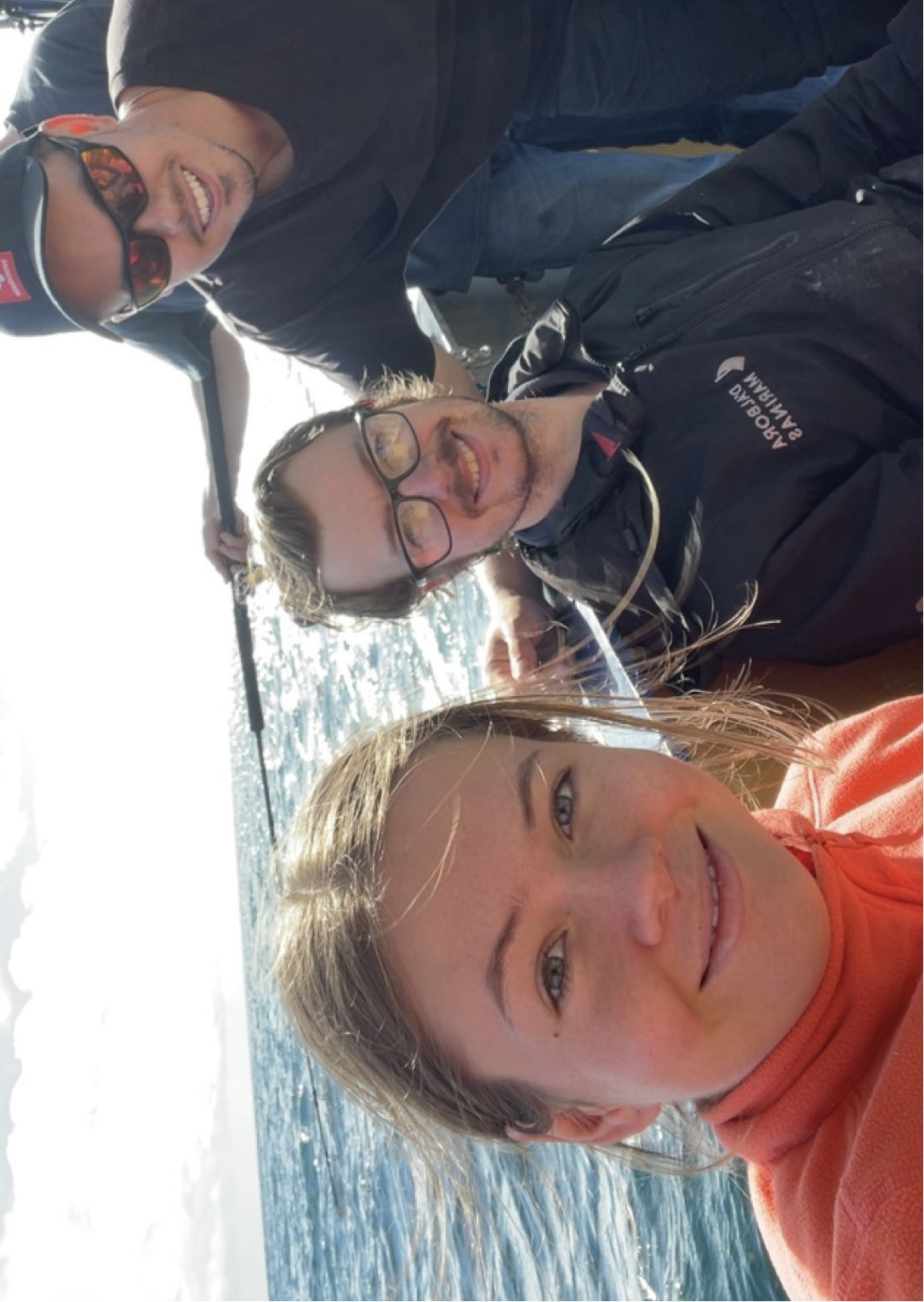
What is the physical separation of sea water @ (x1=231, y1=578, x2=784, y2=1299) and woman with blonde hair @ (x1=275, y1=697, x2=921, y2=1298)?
30cm

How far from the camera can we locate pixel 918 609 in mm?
1468

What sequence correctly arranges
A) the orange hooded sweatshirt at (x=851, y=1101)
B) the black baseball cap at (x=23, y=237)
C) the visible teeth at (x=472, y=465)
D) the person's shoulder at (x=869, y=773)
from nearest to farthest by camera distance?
1. the orange hooded sweatshirt at (x=851, y=1101)
2. the person's shoulder at (x=869, y=773)
3. the black baseball cap at (x=23, y=237)
4. the visible teeth at (x=472, y=465)

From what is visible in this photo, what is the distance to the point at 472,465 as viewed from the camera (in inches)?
69.8

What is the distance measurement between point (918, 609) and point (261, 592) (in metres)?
1.76

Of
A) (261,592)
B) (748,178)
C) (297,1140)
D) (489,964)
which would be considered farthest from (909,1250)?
(297,1140)

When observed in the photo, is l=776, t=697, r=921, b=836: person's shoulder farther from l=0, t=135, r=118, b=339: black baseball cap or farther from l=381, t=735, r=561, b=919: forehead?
l=0, t=135, r=118, b=339: black baseball cap

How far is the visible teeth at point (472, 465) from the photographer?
69.6 inches

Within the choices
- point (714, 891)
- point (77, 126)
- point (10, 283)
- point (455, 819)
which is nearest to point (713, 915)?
point (714, 891)

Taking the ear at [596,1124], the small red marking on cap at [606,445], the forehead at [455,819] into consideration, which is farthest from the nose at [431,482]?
the ear at [596,1124]

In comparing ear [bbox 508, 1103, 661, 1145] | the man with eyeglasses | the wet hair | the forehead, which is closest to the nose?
the man with eyeglasses

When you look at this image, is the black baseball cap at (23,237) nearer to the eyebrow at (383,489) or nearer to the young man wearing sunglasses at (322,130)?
the young man wearing sunglasses at (322,130)

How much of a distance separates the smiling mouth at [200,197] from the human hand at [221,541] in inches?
41.3

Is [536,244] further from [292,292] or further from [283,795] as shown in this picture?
[283,795]

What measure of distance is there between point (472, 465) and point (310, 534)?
0.37 meters
